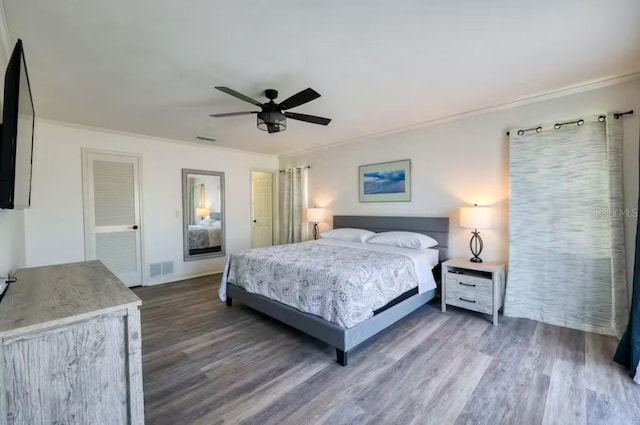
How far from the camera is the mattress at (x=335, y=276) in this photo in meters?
2.37

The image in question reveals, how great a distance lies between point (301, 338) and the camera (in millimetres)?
2756

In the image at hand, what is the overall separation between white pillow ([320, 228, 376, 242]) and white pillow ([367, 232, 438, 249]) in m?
0.22

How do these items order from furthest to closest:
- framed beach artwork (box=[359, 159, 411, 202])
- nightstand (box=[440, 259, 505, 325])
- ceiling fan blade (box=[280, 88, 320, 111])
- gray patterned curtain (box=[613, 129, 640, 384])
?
framed beach artwork (box=[359, 159, 411, 202]) < nightstand (box=[440, 259, 505, 325]) < ceiling fan blade (box=[280, 88, 320, 111]) < gray patterned curtain (box=[613, 129, 640, 384])

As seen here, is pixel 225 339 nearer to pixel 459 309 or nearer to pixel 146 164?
pixel 459 309

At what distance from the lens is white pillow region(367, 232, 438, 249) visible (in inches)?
145

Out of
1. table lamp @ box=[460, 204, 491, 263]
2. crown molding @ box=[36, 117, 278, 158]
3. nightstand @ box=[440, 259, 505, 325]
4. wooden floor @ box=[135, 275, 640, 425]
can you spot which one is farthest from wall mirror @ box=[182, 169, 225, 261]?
table lamp @ box=[460, 204, 491, 263]

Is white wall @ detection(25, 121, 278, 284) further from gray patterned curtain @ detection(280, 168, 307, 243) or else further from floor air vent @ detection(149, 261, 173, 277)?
gray patterned curtain @ detection(280, 168, 307, 243)

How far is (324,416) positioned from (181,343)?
1631 mm

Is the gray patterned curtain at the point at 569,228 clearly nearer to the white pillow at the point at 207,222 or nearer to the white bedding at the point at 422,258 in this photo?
the white bedding at the point at 422,258

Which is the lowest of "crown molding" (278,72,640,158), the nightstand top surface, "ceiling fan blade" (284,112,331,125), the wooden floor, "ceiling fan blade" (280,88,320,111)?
the wooden floor

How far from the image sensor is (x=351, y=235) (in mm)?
4422

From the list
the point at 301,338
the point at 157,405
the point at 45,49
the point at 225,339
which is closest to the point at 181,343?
the point at 225,339

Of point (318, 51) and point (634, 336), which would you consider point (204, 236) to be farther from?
point (634, 336)

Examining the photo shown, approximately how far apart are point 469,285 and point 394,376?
1578 millimetres
